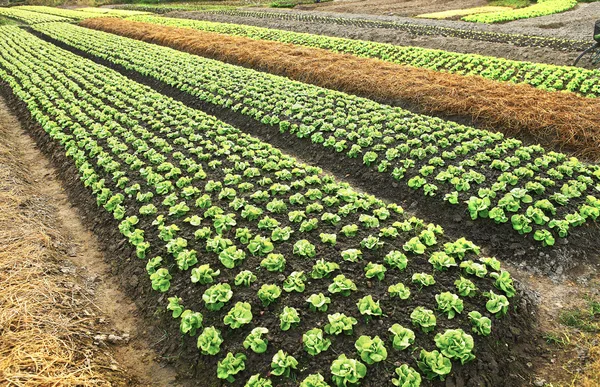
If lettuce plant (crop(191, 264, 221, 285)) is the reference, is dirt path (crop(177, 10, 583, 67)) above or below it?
below

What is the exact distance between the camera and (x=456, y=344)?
16.0 feet

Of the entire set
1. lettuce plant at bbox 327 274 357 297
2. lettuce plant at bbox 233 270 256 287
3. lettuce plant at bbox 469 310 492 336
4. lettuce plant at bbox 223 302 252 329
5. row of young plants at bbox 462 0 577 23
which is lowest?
row of young plants at bbox 462 0 577 23

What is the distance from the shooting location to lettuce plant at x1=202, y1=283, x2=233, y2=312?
5.68 metres

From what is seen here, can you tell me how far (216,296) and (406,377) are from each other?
8.95 feet

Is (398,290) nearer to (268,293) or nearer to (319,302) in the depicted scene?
(319,302)

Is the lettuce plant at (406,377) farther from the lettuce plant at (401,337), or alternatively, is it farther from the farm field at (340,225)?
the lettuce plant at (401,337)

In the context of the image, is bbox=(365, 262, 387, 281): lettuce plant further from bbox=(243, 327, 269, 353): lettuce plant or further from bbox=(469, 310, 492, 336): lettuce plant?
bbox=(243, 327, 269, 353): lettuce plant

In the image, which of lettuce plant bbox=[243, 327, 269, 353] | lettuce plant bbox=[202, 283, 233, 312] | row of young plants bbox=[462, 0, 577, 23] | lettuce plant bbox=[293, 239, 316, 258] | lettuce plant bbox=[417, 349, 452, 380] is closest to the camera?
lettuce plant bbox=[417, 349, 452, 380]

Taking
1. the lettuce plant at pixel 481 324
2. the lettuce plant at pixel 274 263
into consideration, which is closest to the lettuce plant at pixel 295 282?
the lettuce plant at pixel 274 263

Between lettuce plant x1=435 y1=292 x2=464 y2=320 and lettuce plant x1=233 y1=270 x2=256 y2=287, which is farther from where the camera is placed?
lettuce plant x1=233 y1=270 x2=256 y2=287

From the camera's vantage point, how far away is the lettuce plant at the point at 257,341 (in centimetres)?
504

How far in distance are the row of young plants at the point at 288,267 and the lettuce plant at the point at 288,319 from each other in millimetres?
16

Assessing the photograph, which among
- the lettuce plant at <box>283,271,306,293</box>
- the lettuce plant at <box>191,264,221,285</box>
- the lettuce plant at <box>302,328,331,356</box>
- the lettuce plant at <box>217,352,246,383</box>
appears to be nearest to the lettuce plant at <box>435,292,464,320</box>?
the lettuce plant at <box>302,328,331,356</box>

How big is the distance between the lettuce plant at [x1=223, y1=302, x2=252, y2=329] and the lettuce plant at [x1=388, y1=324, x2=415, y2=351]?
187 cm
